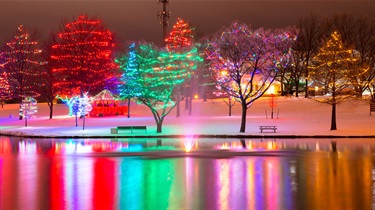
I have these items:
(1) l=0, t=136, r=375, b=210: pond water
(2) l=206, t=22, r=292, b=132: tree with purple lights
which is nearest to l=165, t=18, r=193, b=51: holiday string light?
(2) l=206, t=22, r=292, b=132: tree with purple lights

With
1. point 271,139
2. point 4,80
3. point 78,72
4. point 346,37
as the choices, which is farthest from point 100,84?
point 346,37

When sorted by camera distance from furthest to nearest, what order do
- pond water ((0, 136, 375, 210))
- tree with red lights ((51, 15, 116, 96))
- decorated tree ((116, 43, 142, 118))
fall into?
tree with red lights ((51, 15, 116, 96)) < decorated tree ((116, 43, 142, 118)) < pond water ((0, 136, 375, 210))

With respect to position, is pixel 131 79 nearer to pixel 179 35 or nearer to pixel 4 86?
pixel 179 35

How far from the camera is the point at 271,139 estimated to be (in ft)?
111

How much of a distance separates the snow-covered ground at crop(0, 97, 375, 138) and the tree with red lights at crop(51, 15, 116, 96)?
473 cm

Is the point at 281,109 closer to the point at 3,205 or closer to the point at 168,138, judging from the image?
the point at 168,138

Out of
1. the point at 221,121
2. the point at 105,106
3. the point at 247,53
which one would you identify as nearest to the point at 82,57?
the point at 105,106

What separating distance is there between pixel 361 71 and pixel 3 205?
38399 mm

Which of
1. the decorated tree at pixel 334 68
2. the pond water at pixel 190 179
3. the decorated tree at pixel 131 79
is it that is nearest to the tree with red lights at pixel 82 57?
the decorated tree at pixel 131 79

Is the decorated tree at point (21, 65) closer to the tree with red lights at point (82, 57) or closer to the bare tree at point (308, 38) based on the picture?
the tree with red lights at point (82, 57)

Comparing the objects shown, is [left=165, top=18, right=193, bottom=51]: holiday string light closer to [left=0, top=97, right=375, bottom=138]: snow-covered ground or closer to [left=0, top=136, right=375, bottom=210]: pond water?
[left=0, top=97, right=375, bottom=138]: snow-covered ground

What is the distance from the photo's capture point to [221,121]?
5128cm

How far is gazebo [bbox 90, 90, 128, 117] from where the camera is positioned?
214 ft

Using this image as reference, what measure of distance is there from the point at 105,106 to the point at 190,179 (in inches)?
2024
